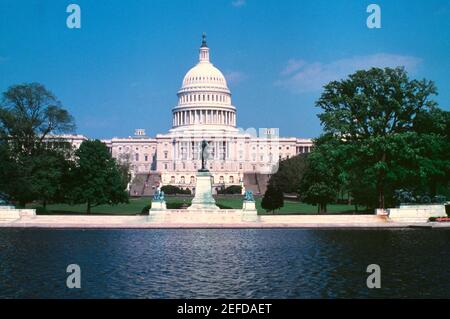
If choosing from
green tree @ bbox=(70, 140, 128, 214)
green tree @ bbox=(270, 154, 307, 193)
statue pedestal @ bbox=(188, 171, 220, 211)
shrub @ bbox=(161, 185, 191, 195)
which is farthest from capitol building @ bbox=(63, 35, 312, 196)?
statue pedestal @ bbox=(188, 171, 220, 211)

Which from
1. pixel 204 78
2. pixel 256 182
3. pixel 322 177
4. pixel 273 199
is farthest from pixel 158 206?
pixel 204 78

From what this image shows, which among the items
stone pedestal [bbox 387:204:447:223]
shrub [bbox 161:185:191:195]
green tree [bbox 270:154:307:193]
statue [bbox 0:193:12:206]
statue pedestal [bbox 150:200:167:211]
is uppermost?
green tree [bbox 270:154:307:193]

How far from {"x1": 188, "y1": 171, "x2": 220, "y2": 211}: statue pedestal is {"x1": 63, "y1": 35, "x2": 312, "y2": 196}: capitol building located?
9805cm

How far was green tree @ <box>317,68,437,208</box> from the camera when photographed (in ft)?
151

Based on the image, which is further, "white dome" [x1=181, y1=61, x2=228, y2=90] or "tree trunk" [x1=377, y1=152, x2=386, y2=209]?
"white dome" [x1=181, y1=61, x2=228, y2=90]

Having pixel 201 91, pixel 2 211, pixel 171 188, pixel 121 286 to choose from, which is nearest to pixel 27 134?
pixel 2 211

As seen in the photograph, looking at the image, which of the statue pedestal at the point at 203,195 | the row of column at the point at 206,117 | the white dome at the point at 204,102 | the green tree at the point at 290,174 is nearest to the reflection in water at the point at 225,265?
the statue pedestal at the point at 203,195

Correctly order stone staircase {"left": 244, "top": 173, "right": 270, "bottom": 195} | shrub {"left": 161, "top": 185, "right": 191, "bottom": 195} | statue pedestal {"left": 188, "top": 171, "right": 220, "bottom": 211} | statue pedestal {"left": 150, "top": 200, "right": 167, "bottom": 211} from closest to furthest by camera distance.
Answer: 1. statue pedestal {"left": 150, "top": 200, "right": 167, "bottom": 211}
2. statue pedestal {"left": 188, "top": 171, "right": 220, "bottom": 211}
3. shrub {"left": 161, "top": 185, "right": 191, "bottom": 195}
4. stone staircase {"left": 244, "top": 173, "right": 270, "bottom": 195}

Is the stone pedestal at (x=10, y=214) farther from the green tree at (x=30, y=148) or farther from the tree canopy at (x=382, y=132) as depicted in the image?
the tree canopy at (x=382, y=132)

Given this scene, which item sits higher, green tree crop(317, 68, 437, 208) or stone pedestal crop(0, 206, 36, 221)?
green tree crop(317, 68, 437, 208)

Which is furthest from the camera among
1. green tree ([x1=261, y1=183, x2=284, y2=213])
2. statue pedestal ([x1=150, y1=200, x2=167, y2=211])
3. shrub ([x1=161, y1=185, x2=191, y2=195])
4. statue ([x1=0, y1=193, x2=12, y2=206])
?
shrub ([x1=161, y1=185, x2=191, y2=195])

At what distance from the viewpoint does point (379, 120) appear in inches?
1841

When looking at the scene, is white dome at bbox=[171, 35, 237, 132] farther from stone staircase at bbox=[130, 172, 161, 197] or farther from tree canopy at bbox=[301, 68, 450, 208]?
tree canopy at bbox=[301, 68, 450, 208]

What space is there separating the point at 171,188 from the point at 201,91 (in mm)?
53024
